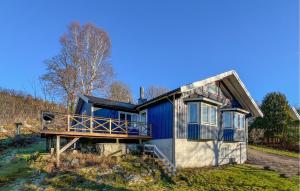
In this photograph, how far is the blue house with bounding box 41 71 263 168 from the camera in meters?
17.1

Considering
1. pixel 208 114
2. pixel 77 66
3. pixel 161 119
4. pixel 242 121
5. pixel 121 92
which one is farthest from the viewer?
pixel 121 92

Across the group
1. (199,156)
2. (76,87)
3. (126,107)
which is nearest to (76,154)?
(126,107)

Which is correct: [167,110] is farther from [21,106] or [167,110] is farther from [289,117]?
[289,117]

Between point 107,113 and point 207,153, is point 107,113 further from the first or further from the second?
point 207,153

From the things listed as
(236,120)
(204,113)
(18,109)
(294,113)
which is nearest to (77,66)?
(18,109)

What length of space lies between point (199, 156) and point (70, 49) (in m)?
19.9

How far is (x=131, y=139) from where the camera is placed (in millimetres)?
19297

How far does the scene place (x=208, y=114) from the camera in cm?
1830

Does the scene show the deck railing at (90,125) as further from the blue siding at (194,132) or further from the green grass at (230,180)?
the green grass at (230,180)

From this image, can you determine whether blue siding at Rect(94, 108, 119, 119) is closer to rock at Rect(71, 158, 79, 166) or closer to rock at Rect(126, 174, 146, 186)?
rock at Rect(71, 158, 79, 166)

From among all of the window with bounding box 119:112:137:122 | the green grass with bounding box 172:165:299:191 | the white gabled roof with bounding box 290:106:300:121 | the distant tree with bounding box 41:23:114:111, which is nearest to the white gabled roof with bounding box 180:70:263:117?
the green grass with bounding box 172:165:299:191

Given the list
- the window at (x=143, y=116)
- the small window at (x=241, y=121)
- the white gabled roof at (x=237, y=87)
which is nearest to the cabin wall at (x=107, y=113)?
the window at (x=143, y=116)

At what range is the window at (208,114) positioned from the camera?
17875 mm

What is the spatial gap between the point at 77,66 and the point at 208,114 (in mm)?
17718
